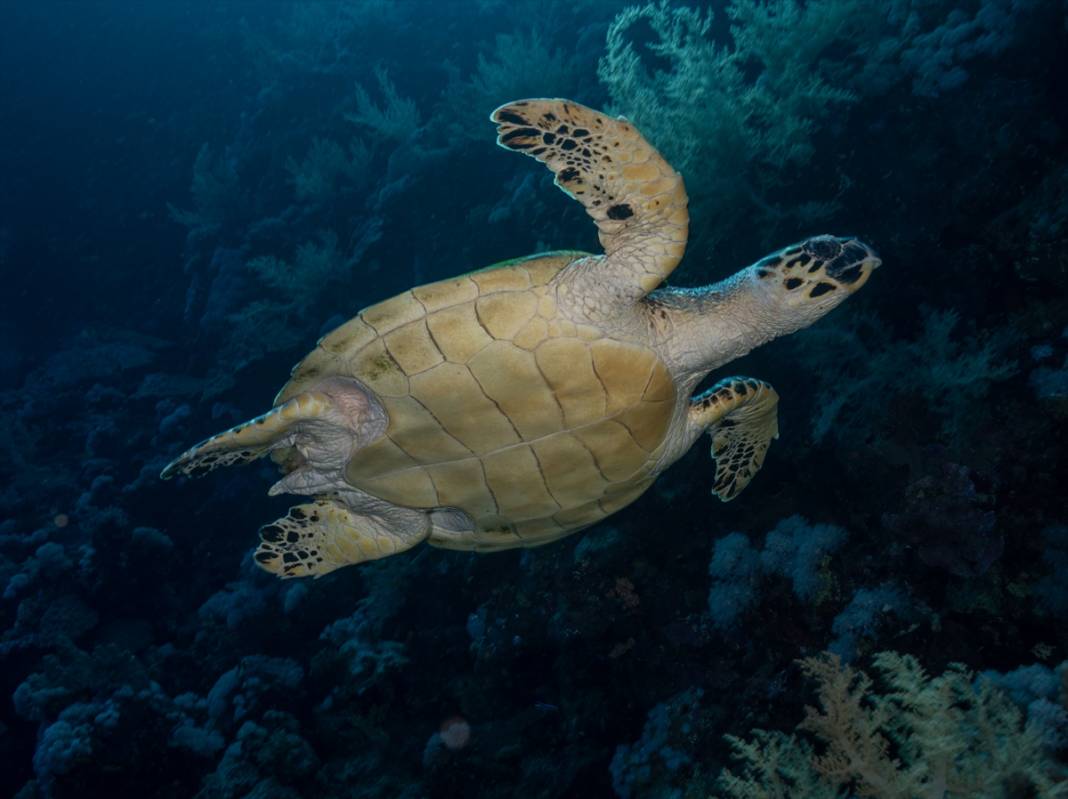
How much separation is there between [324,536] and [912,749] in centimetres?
305

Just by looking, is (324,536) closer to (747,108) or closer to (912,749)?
(912,749)

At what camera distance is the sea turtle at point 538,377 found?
238cm

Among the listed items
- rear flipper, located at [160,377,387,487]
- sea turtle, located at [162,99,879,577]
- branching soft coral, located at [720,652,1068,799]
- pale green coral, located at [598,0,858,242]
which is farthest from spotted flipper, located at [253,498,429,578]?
pale green coral, located at [598,0,858,242]

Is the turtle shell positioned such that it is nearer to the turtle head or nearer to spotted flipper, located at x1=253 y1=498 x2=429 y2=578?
spotted flipper, located at x1=253 y1=498 x2=429 y2=578

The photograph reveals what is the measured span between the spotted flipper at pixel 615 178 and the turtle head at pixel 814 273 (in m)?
0.60

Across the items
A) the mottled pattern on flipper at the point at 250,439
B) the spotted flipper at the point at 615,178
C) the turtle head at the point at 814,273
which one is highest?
the spotted flipper at the point at 615,178

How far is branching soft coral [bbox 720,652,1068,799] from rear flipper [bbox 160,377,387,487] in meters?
2.30

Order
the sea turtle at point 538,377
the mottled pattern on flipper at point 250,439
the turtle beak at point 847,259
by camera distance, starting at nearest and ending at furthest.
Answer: the sea turtle at point 538,377 < the turtle beak at point 847,259 < the mottled pattern on flipper at point 250,439

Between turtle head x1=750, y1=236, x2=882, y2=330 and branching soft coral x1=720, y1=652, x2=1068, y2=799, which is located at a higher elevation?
turtle head x1=750, y1=236, x2=882, y2=330

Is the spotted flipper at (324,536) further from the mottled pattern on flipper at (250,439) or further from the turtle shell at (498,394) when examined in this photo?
the mottled pattern on flipper at (250,439)

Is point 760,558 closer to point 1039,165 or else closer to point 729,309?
point 729,309

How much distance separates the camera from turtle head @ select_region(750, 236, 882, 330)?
258 cm

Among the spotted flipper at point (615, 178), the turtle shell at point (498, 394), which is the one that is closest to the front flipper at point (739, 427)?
the turtle shell at point (498, 394)

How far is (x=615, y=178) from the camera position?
2322 mm
